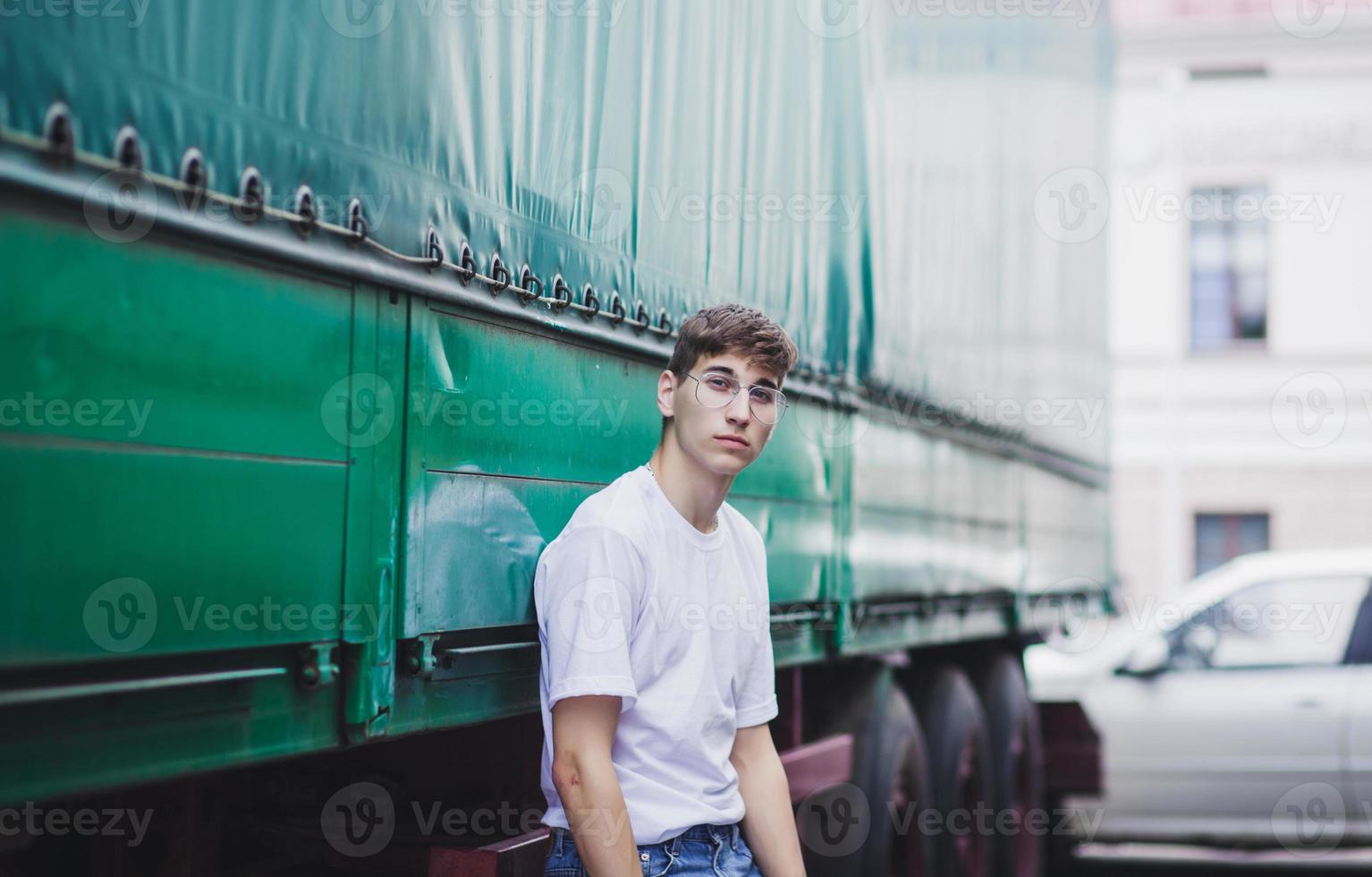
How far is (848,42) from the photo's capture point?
15.0ft

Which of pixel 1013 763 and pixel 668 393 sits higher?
pixel 668 393

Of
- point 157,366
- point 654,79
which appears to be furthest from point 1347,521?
point 157,366

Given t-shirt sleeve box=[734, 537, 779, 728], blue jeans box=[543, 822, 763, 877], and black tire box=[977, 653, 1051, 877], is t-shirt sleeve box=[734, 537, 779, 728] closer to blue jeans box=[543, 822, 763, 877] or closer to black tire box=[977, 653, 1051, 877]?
blue jeans box=[543, 822, 763, 877]

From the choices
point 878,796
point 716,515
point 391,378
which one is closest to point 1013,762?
point 878,796

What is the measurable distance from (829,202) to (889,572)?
1.26 meters

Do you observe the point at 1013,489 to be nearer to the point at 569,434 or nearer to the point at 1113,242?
the point at 569,434

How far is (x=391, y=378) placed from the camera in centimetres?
237

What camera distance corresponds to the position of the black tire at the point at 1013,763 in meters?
6.79

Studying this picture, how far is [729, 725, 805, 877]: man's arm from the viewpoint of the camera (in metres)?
3.16

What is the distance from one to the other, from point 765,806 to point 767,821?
3 centimetres

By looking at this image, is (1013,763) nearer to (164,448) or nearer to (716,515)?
(716,515)

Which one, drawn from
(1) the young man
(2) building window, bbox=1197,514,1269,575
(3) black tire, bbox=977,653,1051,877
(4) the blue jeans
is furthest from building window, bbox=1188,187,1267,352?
(4) the blue jeans

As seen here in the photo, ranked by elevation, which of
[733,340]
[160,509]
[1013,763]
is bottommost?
[1013,763]

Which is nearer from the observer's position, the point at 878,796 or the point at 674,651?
the point at 674,651
